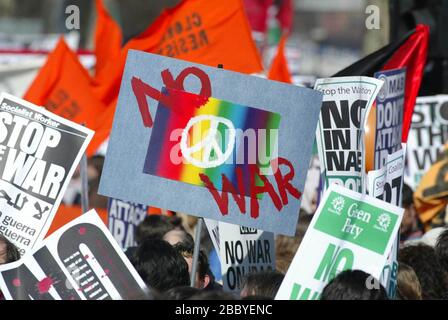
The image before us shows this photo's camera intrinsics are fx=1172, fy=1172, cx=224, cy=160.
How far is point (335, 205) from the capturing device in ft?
16.7

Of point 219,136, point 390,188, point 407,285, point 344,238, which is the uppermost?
point 219,136

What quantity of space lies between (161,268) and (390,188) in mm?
1168

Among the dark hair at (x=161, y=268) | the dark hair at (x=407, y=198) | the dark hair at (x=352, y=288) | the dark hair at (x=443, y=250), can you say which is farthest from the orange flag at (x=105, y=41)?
the dark hair at (x=352, y=288)

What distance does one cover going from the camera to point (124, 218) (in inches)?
324

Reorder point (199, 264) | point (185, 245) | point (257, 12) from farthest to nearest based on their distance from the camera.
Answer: point (257, 12) → point (185, 245) → point (199, 264)

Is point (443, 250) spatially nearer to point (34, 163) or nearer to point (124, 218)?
point (34, 163)

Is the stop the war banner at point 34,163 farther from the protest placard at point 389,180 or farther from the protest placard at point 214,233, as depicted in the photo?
the protest placard at point 389,180

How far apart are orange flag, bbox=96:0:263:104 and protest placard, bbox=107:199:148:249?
Result: 4.63 feet

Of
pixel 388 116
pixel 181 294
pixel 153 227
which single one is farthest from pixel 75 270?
pixel 153 227

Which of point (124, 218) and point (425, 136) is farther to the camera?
point (425, 136)

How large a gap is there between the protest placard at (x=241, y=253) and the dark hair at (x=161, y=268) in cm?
53

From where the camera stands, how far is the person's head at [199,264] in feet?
19.7
